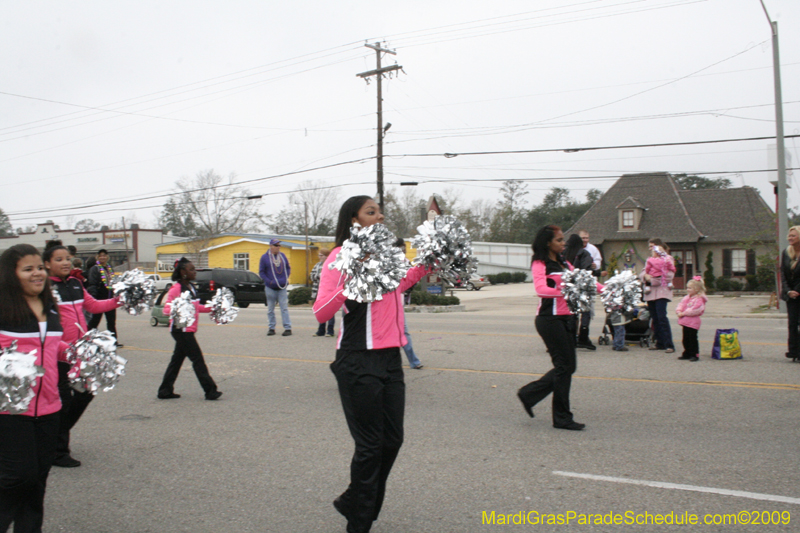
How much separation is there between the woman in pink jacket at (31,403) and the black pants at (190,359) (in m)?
3.32

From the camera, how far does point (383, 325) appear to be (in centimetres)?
349

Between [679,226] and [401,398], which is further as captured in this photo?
[679,226]

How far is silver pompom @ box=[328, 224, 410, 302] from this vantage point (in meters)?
3.29

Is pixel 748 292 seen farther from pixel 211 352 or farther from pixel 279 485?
pixel 279 485

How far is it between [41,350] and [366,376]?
6.02 feet

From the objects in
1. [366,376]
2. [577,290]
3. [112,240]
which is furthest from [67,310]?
[112,240]

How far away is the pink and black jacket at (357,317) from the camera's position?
11.3 ft

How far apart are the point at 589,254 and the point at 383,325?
7.32m

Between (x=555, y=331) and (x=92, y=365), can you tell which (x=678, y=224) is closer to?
(x=555, y=331)

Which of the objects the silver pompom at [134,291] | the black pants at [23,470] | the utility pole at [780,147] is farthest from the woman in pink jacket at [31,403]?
the utility pole at [780,147]

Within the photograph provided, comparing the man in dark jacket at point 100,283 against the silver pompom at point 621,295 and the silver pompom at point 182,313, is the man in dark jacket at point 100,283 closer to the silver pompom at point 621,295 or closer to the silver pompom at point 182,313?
the silver pompom at point 182,313

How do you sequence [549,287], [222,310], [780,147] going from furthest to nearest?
[780,147] → [222,310] → [549,287]

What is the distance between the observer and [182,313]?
691 centimetres

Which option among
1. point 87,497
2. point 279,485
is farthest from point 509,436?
point 87,497
